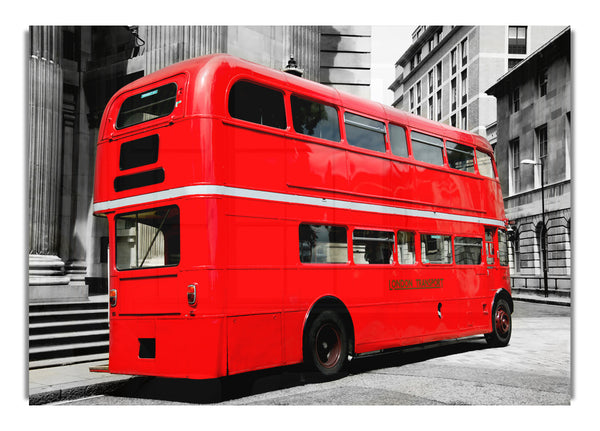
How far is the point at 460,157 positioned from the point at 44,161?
612 centimetres

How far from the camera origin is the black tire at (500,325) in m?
11.3

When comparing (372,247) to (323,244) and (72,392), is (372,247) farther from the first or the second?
(72,392)

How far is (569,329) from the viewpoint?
8.48 meters

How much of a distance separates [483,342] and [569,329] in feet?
10.6

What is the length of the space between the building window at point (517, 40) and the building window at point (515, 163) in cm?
164

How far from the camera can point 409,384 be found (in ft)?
26.1

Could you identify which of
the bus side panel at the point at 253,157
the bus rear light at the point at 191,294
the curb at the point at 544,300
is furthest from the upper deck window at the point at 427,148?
the bus rear light at the point at 191,294

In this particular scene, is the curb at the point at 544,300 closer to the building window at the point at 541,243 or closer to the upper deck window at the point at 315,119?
the building window at the point at 541,243

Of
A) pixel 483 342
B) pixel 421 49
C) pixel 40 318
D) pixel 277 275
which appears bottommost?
pixel 483 342

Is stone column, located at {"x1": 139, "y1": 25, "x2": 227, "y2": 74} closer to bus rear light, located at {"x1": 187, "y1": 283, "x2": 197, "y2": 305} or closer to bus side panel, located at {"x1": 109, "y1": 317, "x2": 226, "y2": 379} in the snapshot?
bus rear light, located at {"x1": 187, "y1": 283, "x2": 197, "y2": 305}

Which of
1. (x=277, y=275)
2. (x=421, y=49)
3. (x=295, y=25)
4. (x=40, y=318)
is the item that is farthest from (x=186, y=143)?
(x=421, y=49)

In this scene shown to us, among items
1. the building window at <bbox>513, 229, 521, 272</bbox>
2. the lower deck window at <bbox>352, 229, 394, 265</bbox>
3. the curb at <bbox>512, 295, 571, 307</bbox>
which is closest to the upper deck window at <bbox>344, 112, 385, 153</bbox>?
the lower deck window at <bbox>352, 229, 394, 265</bbox>

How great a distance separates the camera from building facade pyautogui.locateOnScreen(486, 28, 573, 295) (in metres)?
8.76

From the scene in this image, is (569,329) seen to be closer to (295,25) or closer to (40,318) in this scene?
(295,25)
